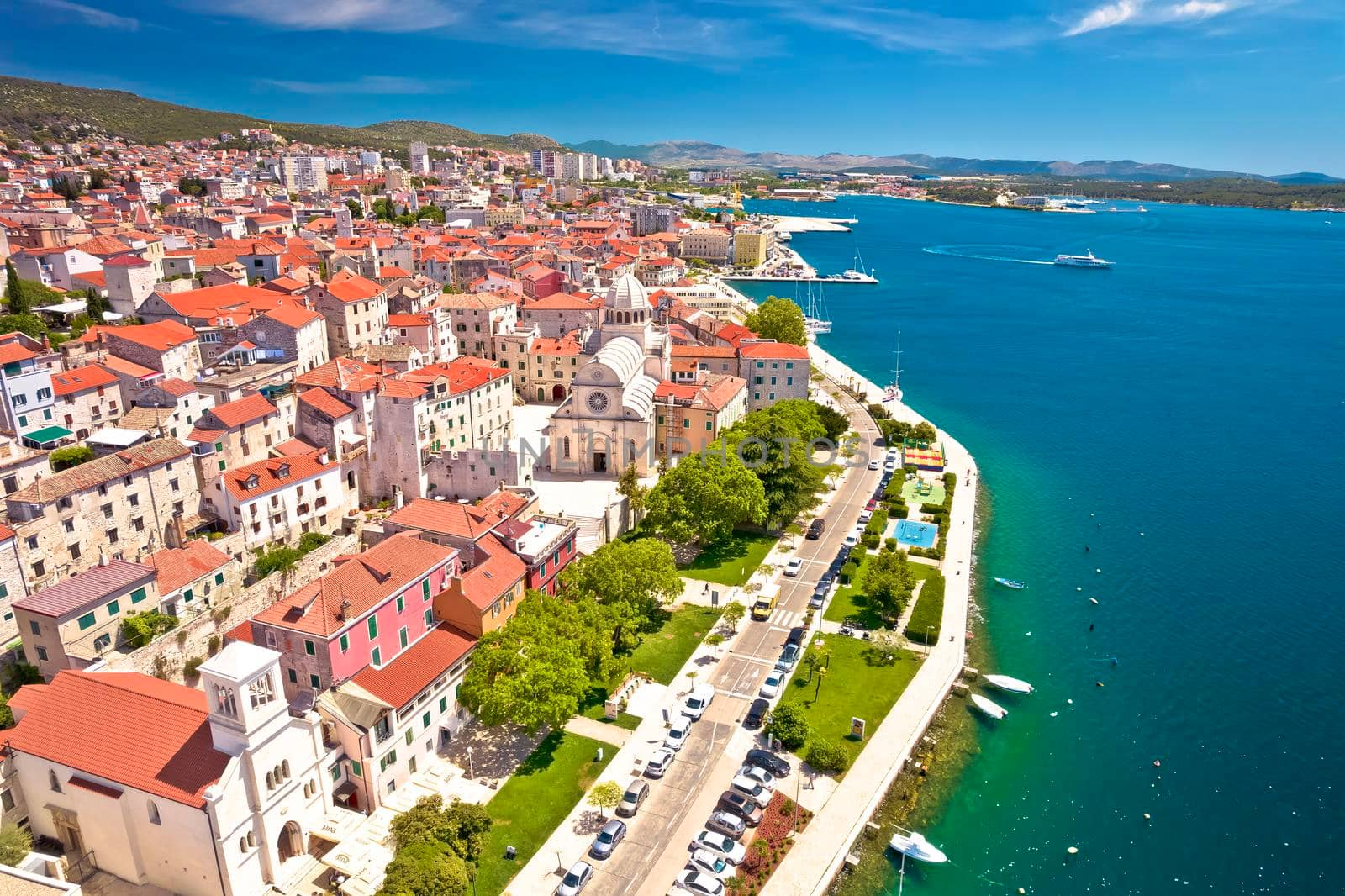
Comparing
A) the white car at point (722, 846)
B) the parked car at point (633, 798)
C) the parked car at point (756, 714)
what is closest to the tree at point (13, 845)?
the parked car at point (633, 798)

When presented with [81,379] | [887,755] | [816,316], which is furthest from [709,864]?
[816,316]

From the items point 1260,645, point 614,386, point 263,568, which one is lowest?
point 1260,645

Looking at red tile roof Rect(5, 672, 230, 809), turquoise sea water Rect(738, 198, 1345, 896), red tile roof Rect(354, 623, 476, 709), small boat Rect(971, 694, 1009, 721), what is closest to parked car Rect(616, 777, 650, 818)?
red tile roof Rect(354, 623, 476, 709)

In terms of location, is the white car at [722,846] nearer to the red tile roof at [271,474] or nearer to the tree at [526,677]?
the tree at [526,677]

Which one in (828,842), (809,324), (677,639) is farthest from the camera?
(809,324)

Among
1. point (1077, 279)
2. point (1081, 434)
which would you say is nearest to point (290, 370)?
point (1081, 434)

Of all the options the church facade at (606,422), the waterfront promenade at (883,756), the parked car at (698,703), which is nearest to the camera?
the waterfront promenade at (883,756)

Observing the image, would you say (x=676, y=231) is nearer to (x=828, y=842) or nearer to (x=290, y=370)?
(x=290, y=370)
